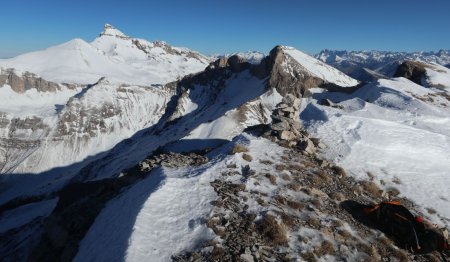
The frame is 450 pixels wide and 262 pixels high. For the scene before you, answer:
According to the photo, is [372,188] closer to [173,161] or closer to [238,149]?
[238,149]

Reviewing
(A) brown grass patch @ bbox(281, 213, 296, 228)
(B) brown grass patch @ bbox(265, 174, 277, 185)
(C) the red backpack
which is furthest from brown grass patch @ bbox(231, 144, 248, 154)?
(C) the red backpack

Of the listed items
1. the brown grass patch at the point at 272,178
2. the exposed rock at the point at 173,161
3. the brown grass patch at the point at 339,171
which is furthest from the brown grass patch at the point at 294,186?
the exposed rock at the point at 173,161

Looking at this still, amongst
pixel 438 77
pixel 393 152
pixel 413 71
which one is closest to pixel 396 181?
pixel 393 152

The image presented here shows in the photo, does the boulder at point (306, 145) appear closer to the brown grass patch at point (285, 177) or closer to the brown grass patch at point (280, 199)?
the brown grass patch at point (285, 177)

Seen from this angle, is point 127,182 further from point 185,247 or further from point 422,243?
point 422,243

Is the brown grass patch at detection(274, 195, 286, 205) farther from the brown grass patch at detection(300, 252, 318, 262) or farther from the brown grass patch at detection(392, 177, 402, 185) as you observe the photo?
the brown grass patch at detection(392, 177, 402, 185)

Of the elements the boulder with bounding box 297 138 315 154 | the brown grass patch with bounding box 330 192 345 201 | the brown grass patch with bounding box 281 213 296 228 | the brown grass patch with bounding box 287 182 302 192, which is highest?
the boulder with bounding box 297 138 315 154
